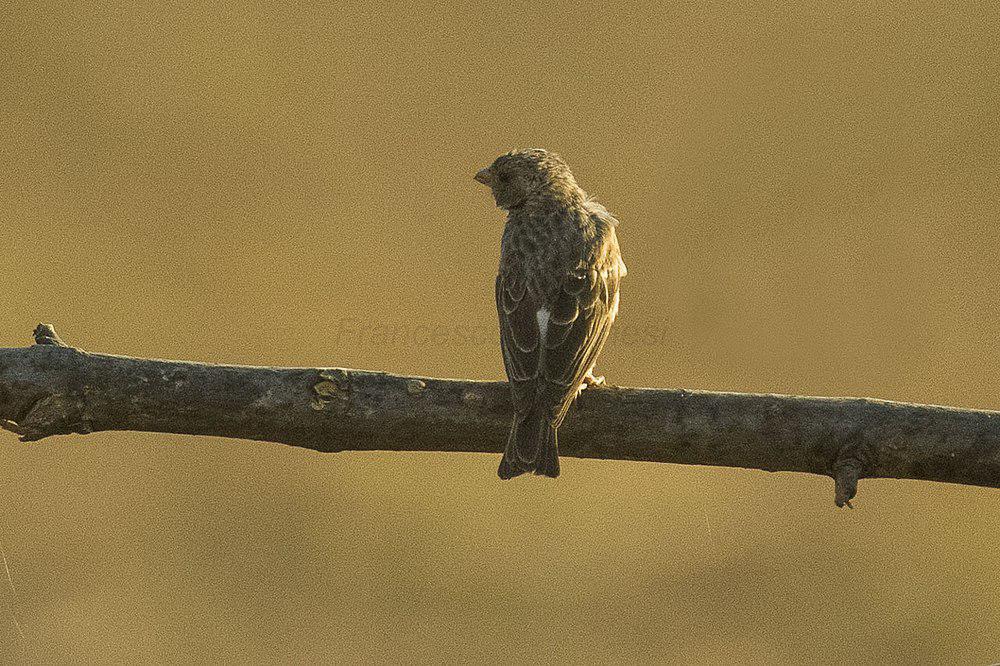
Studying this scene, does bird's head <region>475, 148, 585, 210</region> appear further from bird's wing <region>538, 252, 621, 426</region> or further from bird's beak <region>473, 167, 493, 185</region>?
bird's wing <region>538, 252, 621, 426</region>

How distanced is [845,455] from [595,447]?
2.53 ft

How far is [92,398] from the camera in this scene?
323 centimetres

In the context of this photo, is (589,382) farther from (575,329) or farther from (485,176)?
(485,176)

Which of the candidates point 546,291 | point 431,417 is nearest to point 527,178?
point 546,291

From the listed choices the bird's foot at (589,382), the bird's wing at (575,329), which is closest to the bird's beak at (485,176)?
the bird's wing at (575,329)

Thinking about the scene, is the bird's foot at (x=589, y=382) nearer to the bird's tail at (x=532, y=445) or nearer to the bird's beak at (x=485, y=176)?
the bird's tail at (x=532, y=445)

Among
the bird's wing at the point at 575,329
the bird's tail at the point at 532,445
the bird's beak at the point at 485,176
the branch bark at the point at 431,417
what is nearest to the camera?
the branch bark at the point at 431,417

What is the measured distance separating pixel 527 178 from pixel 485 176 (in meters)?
0.25

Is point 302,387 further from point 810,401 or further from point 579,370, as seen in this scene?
point 810,401

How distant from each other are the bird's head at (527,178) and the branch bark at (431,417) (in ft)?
6.43

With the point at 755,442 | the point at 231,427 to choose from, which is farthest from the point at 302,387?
the point at 755,442

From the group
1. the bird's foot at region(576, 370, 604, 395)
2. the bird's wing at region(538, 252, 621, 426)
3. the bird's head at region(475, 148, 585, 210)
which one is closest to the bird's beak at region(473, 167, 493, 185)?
the bird's head at region(475, 148, 585, 210)

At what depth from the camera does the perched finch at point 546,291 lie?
3.54 m

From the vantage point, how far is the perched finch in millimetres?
3539
